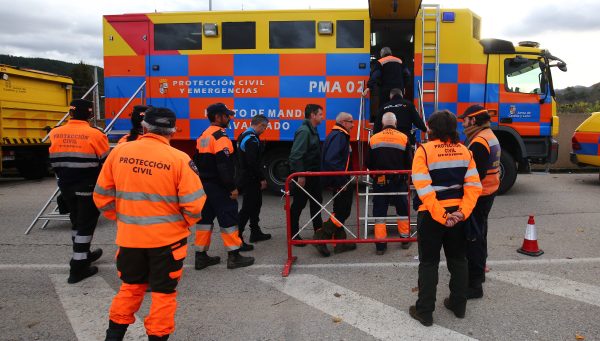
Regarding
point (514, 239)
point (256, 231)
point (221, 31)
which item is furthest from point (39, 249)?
point (514, 239)

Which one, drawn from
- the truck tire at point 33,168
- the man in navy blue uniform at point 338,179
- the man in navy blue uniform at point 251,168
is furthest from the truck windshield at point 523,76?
the truck tire at point 33,168

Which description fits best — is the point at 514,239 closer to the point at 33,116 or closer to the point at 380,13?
the point at 380,13

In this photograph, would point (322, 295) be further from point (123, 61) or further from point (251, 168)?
point (123, 61)

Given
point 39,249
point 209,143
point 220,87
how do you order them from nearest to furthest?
point 209,143 < point 39,249 < point 220,87

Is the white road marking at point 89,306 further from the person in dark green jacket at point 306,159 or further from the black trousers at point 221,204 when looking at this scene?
the person in dark green jacket at point 306,159

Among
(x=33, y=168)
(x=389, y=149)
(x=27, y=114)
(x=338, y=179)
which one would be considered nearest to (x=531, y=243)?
(x=389, y=149)

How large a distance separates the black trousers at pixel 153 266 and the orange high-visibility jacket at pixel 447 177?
73.0 inches

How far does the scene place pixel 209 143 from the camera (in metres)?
4.78

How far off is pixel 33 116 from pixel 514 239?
487 inches

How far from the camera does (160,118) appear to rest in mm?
2990

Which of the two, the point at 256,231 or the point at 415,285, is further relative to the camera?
the point at 256,231

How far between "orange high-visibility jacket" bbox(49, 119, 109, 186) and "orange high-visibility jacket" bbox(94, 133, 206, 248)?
2.00m

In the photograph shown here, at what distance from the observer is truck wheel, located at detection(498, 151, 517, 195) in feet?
28.2

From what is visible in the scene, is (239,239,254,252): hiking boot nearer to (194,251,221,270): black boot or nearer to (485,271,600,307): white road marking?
(194,251,221,270): black boot
